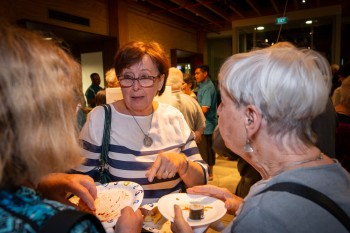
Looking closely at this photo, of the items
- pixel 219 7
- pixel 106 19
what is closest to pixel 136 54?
pixel 106 19

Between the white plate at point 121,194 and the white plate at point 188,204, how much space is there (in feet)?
0.36

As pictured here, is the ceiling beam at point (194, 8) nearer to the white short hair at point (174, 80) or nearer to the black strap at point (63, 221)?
the white short hair at point (174, 80)

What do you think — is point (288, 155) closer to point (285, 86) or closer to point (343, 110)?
point (285, 86)

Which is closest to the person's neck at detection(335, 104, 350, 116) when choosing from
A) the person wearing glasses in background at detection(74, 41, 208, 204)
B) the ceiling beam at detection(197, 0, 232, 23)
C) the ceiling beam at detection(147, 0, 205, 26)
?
the person wearing glasses in background at detection(74, 41, 208, 204)

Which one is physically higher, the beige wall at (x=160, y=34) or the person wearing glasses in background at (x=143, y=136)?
the beige wall at (x=160, y=34)

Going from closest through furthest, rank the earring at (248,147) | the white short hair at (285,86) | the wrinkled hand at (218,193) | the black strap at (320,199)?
1. the black strap at (320,199)
2. the white short hair at (285,86)
3. the earring at (248,147)
4. the wrinkled hand at (218,193)

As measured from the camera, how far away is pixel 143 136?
1.52m

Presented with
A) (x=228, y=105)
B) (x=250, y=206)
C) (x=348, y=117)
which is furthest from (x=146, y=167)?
(x=348, y=117)

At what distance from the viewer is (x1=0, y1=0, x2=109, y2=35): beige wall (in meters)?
4.41

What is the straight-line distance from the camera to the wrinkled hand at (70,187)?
42.1 inches

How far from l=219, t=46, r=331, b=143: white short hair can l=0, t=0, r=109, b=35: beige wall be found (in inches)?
154

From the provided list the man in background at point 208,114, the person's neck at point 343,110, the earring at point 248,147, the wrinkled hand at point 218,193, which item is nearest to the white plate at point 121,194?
the wrinkled hand at point 218,193

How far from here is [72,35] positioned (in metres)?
6.39

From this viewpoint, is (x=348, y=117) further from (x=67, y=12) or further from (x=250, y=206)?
(x=67, y=12)
